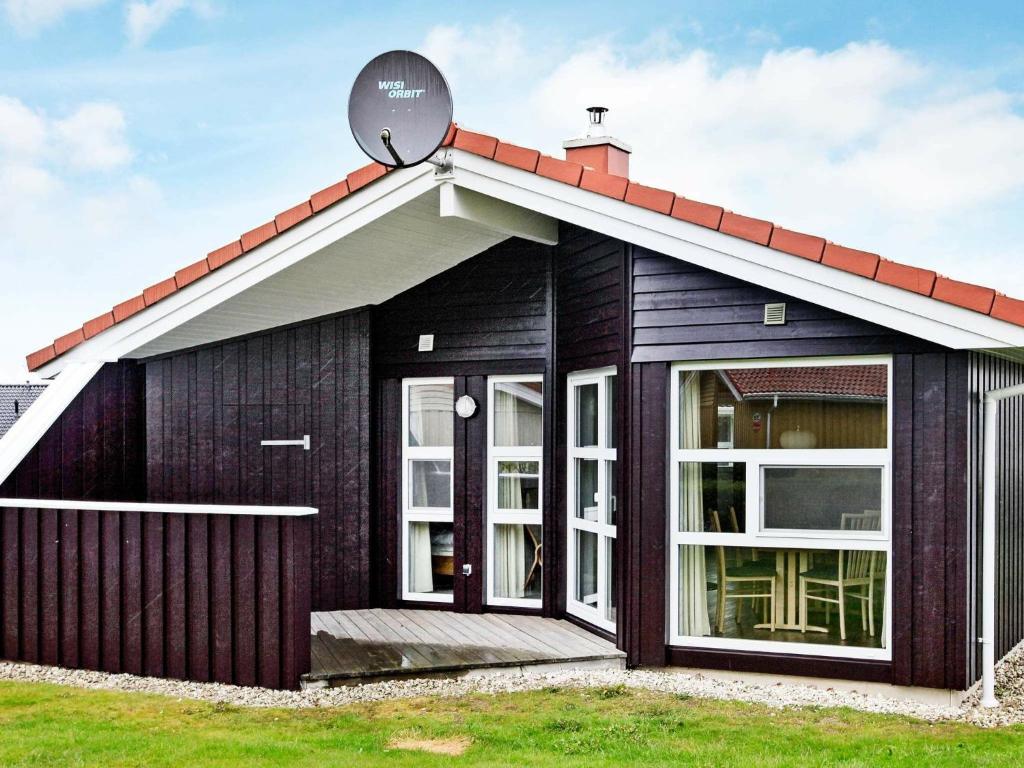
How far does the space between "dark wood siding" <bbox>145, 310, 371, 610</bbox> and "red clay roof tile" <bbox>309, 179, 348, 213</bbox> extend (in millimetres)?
1681

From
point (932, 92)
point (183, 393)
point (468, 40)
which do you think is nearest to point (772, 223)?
point (183, 393)

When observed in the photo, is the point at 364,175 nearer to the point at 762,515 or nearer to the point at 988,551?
the point at 762,515

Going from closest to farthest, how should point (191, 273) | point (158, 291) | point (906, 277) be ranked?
1. point (906, 277)
2. point (191, 273)
3. point (158, 291)

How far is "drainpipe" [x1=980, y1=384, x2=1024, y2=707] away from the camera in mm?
6074

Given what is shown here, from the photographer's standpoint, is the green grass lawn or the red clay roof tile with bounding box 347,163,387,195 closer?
the green grass lawn

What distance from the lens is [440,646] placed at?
7.10 m

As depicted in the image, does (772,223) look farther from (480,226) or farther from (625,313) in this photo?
(480,226)

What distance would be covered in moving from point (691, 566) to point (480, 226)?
2.88 metres

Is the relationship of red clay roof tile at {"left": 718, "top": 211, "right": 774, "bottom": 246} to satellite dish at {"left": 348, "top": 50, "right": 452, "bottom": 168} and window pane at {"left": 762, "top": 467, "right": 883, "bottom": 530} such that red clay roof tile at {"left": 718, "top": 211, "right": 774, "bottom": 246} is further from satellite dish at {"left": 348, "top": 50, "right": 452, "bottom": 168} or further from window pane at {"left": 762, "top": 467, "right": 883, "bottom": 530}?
satellite dish at {"left": 348, "top": 50, "right": 452, "bottom": 168}

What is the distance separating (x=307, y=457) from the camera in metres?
8.68

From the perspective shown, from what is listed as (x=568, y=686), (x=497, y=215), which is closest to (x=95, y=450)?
(x=497, y=215)

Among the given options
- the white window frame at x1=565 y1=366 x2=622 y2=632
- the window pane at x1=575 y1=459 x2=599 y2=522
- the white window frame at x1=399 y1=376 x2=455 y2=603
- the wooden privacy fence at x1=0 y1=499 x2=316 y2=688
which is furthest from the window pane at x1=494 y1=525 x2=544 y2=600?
the wooden privacy fence at x1=0 y1=499 x2=316 y2=688

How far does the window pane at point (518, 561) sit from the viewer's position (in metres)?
8.20

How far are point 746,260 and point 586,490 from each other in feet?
7.72
